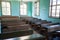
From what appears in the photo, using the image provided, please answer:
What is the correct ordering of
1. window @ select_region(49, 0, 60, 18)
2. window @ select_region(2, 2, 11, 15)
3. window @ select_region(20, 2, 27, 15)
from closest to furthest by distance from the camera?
window @ select_region(49, 0, 60, 18) → window @ select_region(2, 2, 11, 15) → window @ select_region(20, 2, 27, 15)

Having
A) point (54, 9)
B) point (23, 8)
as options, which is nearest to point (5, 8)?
point (23, 8)

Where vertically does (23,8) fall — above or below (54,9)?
above

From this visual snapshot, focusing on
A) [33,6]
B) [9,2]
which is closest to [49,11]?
[33,6]

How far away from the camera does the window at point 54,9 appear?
201 inches

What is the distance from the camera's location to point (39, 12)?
7344mm

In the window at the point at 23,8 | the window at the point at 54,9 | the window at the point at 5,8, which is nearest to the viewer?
the window at the point at 54,9

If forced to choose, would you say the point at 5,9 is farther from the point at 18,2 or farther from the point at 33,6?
the point at 33,6

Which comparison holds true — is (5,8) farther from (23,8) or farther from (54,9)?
(54,9)

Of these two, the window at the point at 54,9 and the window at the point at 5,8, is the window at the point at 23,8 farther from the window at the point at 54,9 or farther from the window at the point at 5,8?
the window at the point at 54,9

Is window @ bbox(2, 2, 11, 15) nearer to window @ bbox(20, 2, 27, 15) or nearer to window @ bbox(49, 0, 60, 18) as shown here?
window @ bbox(20, 2, 27, 15)

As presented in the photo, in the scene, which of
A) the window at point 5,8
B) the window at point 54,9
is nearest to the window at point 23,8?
the window at point 5,8

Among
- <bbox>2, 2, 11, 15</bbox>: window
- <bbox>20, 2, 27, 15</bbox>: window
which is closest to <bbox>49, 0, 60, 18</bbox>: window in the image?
<bbox>20, 2, 27, 15</bbox>: window

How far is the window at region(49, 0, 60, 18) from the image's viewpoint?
5.12m

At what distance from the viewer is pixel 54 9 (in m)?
5.43
